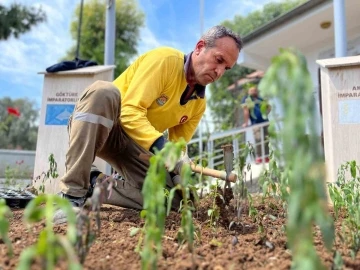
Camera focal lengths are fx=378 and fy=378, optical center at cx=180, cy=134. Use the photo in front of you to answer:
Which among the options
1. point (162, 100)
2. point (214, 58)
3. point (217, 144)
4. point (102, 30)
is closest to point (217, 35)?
point (214, 58)

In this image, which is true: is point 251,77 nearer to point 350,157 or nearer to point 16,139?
point 16,139

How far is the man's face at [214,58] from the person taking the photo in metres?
2.11

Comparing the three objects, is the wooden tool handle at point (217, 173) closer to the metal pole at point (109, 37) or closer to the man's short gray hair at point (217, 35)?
the man's short gray hair at point (217, 35)

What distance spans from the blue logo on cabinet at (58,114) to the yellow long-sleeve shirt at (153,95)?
1.05 meters

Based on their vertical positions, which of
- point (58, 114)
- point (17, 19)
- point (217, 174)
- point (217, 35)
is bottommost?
point (217, 174)

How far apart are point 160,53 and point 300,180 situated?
1.73 metres

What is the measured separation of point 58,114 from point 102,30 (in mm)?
19386

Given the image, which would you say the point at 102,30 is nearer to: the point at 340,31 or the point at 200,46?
the point at 340,31

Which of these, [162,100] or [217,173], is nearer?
[217,173]

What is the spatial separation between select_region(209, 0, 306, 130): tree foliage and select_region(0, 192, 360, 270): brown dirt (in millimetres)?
5644

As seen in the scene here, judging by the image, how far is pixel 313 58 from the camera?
6.98 m

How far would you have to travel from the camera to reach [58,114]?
3250 millimetres

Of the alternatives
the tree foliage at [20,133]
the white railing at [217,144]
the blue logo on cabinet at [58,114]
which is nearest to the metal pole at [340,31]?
the white railing at [217,144]

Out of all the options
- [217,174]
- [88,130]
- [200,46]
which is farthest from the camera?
[200,46]
